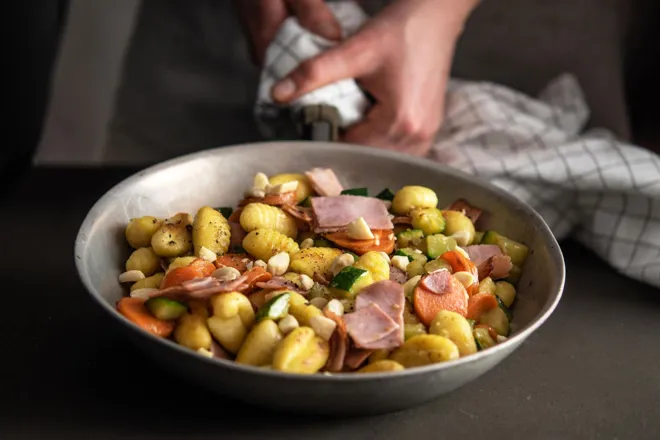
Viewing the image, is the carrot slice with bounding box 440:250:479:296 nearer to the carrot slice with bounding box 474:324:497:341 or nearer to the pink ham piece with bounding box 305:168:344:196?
the carrot slice with bounding box 474:324:497:341

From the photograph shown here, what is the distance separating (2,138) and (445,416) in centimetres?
80

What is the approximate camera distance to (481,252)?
2.82 ft

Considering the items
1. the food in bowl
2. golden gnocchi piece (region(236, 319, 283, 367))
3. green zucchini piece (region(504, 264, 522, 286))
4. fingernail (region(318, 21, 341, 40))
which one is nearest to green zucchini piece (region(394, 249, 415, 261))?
the food in bowl

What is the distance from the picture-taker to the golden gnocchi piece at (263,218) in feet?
2.80

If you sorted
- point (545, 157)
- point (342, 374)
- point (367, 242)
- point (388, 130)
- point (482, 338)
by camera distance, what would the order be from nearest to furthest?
1. point (342, 374)
2. point (482, 338)
3. point (367, 242)
4. point (545, 157)
5. point (388, 130)

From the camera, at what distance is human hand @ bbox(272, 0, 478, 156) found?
115 cm

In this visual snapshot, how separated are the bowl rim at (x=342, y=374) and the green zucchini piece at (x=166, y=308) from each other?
3cm

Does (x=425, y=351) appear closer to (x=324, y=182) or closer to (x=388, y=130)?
(x=324, y=182)

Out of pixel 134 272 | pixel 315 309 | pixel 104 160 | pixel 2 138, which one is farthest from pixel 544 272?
pixel 104 160

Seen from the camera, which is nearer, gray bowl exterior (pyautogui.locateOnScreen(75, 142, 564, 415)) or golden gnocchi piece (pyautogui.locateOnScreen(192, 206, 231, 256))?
gray bowl exterior (pyautogui.locateOnScreen(75, 142, 564, 415))

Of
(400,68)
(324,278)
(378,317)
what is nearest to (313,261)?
(324,278)

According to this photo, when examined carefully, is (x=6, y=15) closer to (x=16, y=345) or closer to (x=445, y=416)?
(x=16, y=345)

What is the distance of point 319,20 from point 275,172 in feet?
1.11

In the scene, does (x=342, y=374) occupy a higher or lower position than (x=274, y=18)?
lower
